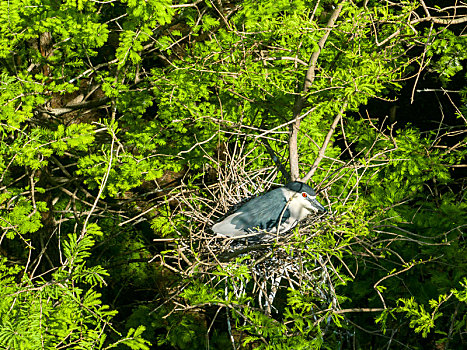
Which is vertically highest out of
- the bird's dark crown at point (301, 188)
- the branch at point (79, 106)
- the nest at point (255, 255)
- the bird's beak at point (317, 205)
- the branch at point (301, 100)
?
the branch at point (301, 100)

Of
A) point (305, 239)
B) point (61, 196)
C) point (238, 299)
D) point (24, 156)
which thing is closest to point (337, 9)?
point (305, 239)

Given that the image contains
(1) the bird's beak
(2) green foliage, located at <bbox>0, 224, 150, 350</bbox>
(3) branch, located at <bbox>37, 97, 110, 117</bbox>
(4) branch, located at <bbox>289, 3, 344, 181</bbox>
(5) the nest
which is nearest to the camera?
(2) green foliage, located at <bbox>0, 224, 150, 350</bbox>

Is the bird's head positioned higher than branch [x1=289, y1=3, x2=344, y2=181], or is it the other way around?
branch [x1=289, y1=3, x2=344, y2=181]

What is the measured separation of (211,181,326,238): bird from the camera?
3.22 meters

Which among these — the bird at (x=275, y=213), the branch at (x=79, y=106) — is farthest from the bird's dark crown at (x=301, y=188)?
the branch at (x=79, y=106)

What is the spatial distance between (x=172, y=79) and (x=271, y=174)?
3.41ft

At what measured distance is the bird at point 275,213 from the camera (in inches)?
127

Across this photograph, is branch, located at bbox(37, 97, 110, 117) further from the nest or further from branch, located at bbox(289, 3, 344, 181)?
branch, located at bbox(289, 3, 344, 181)

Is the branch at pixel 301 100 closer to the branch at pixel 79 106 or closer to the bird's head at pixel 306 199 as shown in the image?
the bird's head at pixel 306 199

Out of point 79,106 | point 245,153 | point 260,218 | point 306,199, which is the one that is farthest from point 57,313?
point 79,106

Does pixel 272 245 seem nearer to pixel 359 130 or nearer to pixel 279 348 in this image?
pixel 279 348

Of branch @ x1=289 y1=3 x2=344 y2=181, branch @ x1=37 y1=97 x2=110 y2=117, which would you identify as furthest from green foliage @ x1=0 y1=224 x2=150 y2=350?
branch @ x1=37 y1=97 x2=110 y2=117

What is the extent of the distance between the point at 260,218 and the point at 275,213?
0.09 m

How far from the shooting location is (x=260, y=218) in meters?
3.28
